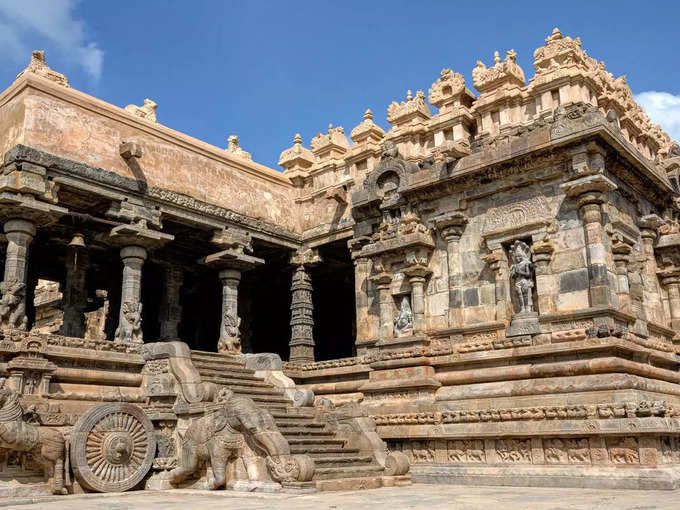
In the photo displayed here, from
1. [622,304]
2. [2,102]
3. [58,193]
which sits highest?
[2,102]

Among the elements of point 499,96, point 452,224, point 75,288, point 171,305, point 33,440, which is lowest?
point 33,440

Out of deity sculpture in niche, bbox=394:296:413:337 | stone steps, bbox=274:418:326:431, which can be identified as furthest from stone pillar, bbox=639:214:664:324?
stone steps, bbox=274:418:326:431

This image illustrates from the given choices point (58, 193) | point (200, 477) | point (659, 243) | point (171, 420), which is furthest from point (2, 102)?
point (659, 243)

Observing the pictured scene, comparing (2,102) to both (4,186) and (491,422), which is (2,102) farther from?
(491,422)

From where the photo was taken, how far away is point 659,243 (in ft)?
51.5

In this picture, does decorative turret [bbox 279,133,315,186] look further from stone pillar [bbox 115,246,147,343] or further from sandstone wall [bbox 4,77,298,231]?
stone pillar [bbox 115,246,147,343]

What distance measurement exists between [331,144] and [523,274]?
29.3 ft

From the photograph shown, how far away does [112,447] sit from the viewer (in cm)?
1124

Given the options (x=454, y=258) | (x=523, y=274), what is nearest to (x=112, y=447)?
(x=454, y=258)

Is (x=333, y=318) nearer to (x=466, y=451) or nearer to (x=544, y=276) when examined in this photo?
(x=544, y=276)

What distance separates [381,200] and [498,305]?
4.13 m

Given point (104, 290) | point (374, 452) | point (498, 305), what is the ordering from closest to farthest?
point (374, 452)
point (498, 305)
point (104, 290)

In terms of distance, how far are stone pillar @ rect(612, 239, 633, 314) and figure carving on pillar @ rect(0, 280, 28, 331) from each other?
11.9m

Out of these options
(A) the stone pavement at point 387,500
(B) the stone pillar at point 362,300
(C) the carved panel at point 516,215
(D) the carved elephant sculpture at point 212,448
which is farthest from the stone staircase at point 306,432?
(C) the carved panel at point 516,215
